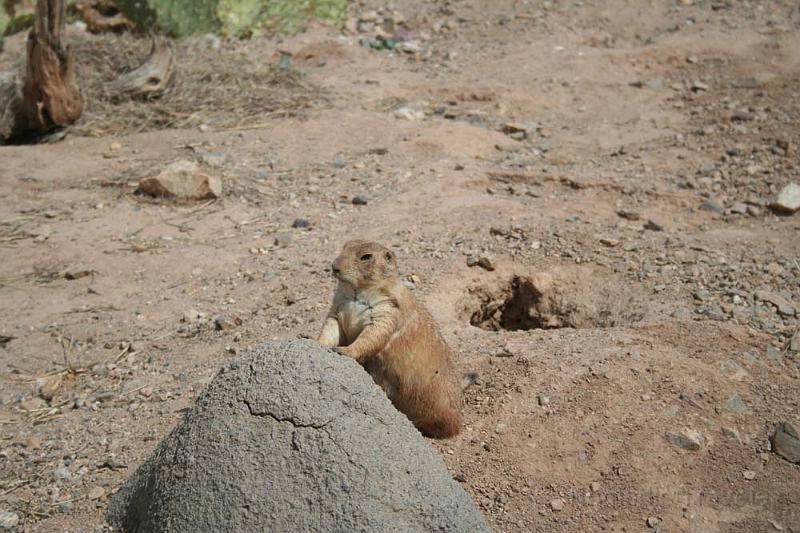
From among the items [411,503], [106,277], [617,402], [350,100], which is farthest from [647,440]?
[350,100]

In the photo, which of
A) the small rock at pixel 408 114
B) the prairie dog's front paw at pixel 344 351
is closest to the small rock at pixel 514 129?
the small rock at pixel 408 114

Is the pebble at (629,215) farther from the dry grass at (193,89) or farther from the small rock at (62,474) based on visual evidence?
the small rock at (62,474)

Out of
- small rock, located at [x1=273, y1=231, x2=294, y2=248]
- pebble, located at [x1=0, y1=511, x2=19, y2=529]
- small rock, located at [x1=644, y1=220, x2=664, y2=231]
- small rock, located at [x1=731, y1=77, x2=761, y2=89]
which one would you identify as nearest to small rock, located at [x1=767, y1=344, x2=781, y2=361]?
small rock, located at [x1=644, y1=220, x2=664, y2=231]

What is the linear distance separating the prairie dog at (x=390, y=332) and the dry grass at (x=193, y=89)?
4560mm

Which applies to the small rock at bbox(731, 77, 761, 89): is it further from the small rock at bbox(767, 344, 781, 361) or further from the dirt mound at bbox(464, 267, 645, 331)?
the small rock at bbox(767, 344, 781, 361)

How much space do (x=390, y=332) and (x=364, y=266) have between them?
0.36m

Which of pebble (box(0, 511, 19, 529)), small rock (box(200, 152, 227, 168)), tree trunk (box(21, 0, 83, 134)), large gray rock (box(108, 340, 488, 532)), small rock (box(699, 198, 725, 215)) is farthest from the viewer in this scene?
tree trunk (box(21, 0, 83, 134))

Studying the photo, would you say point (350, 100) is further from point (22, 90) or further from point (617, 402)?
point (617, 402)

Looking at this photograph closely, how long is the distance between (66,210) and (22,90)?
74.8 inches

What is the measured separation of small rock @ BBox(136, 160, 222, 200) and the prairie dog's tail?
3.25m

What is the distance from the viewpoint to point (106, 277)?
20.0ft

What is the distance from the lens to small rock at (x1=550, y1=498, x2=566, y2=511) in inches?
160

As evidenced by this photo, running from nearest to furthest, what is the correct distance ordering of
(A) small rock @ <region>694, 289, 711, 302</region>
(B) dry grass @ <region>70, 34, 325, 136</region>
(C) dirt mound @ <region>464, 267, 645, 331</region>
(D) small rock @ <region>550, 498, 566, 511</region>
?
1. (D) small rock @ <region>550, 498, 566, 511</region>
2. (A) small rock @ <region>694, 289, 711, 302</region>
3. (C) dirt mound @ <region>464, 267, 645, 331</region>
4. (B) dry grass @ <region>70, 34, 325, 136</region>

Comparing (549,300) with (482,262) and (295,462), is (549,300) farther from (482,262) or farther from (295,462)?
(295,462)
